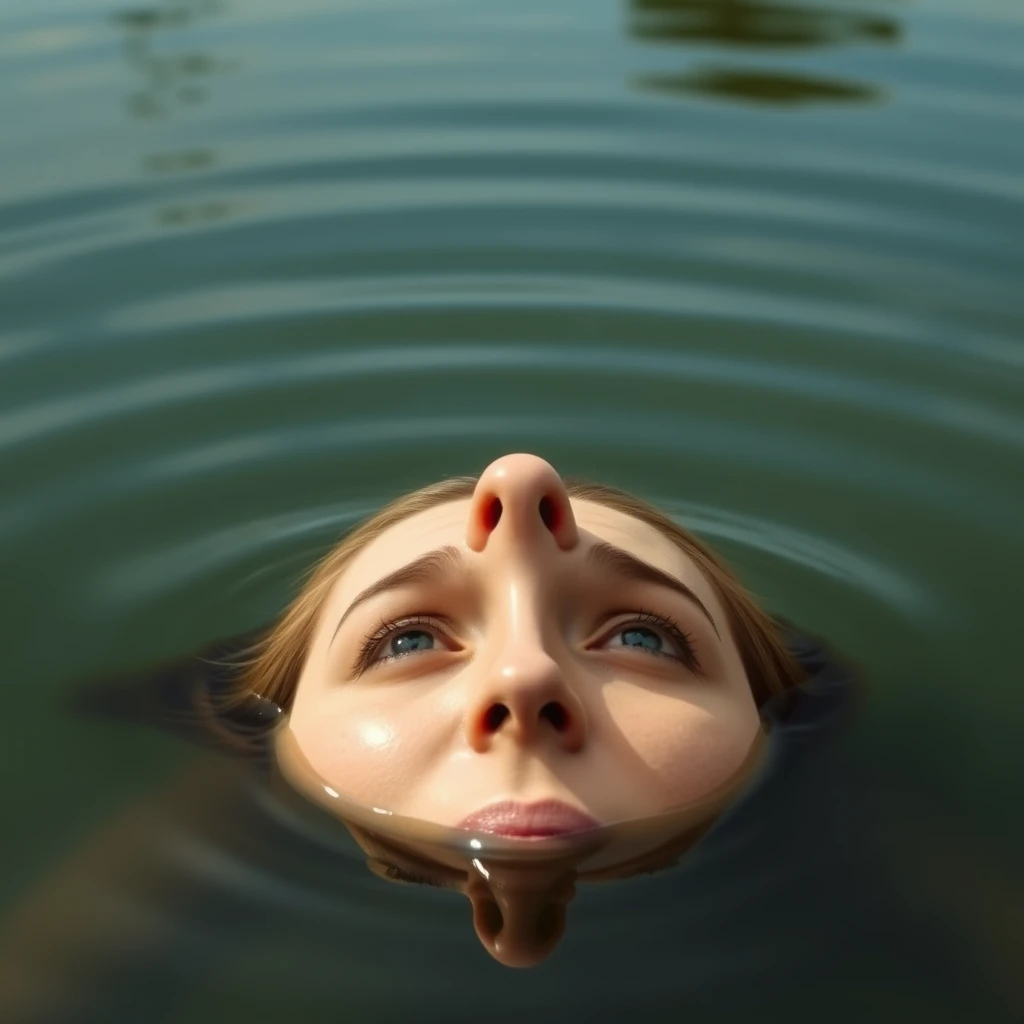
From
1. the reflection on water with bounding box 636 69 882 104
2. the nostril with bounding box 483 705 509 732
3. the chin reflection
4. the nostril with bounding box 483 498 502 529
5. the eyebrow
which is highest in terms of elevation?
the reflection on water with bounding box 636 69 882 104

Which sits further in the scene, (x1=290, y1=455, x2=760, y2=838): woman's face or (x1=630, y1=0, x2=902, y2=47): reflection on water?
(x1=630, y1=0, x2=902, y2=47): reflection on water

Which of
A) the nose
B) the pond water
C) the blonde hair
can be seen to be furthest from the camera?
the blonde hair

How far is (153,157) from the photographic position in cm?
759

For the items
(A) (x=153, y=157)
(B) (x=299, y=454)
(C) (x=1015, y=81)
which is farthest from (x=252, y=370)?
(C) (x=1015, y=81)

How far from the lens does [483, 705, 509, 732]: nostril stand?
10.3 feet

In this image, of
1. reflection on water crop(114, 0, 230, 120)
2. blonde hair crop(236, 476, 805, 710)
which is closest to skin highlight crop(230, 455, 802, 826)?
blonde hair crop(236, 476, 805, 710)

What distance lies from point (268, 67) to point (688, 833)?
20.9ft

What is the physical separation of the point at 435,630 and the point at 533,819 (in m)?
0.46

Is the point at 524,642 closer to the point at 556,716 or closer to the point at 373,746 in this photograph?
the point at 556,716

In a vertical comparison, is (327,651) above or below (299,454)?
below

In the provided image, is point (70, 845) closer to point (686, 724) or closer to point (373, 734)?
point (373, 734)

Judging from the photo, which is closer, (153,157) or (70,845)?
(70,845)

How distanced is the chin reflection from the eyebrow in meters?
0.41

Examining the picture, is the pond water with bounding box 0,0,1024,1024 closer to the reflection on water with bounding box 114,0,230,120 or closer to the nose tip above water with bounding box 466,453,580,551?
the reflection on water with bounding box 114,0,230,120
